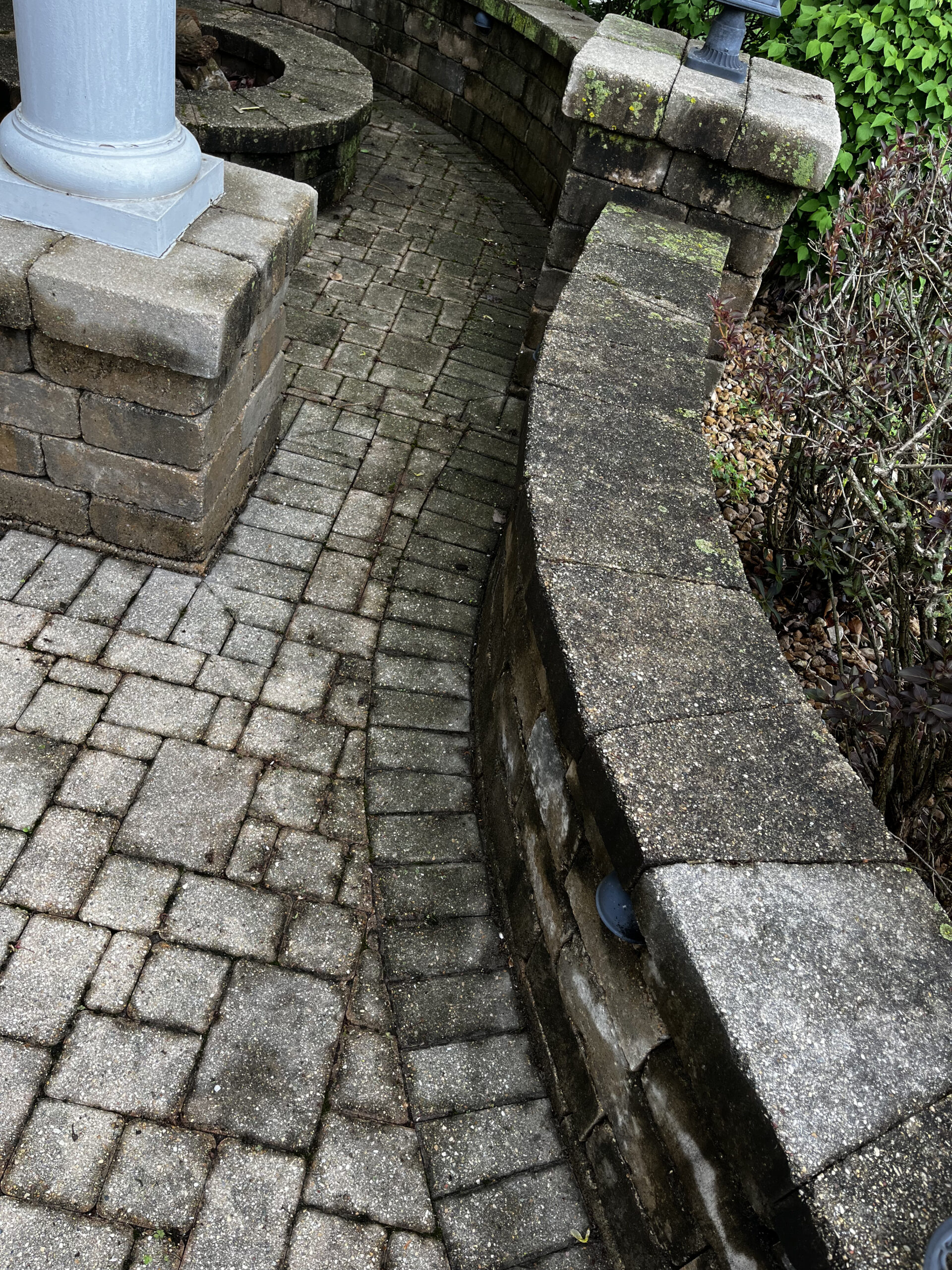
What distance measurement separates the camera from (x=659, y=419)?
294 centimetres

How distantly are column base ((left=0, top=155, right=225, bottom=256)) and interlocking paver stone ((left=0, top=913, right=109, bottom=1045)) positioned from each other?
2076 millimetres

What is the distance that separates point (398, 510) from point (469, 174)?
4.25 metres

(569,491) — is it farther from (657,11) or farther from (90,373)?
(657,11)

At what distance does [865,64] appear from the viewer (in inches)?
211

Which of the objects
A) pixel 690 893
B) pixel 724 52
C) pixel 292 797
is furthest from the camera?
pixel 724 52

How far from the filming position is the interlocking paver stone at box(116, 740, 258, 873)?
2730 millimetres

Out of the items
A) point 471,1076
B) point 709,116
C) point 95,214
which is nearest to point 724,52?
point 709,116

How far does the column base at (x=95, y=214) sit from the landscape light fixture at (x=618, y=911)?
246cm

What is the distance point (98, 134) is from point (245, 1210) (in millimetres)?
3062

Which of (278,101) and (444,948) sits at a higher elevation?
(278,101)

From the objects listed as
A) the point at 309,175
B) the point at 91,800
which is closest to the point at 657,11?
the point at 309,175

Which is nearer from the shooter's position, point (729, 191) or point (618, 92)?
point (618, 92)

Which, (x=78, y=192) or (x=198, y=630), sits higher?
(x=78, y=192)

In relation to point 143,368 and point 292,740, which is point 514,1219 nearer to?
point 292,740
